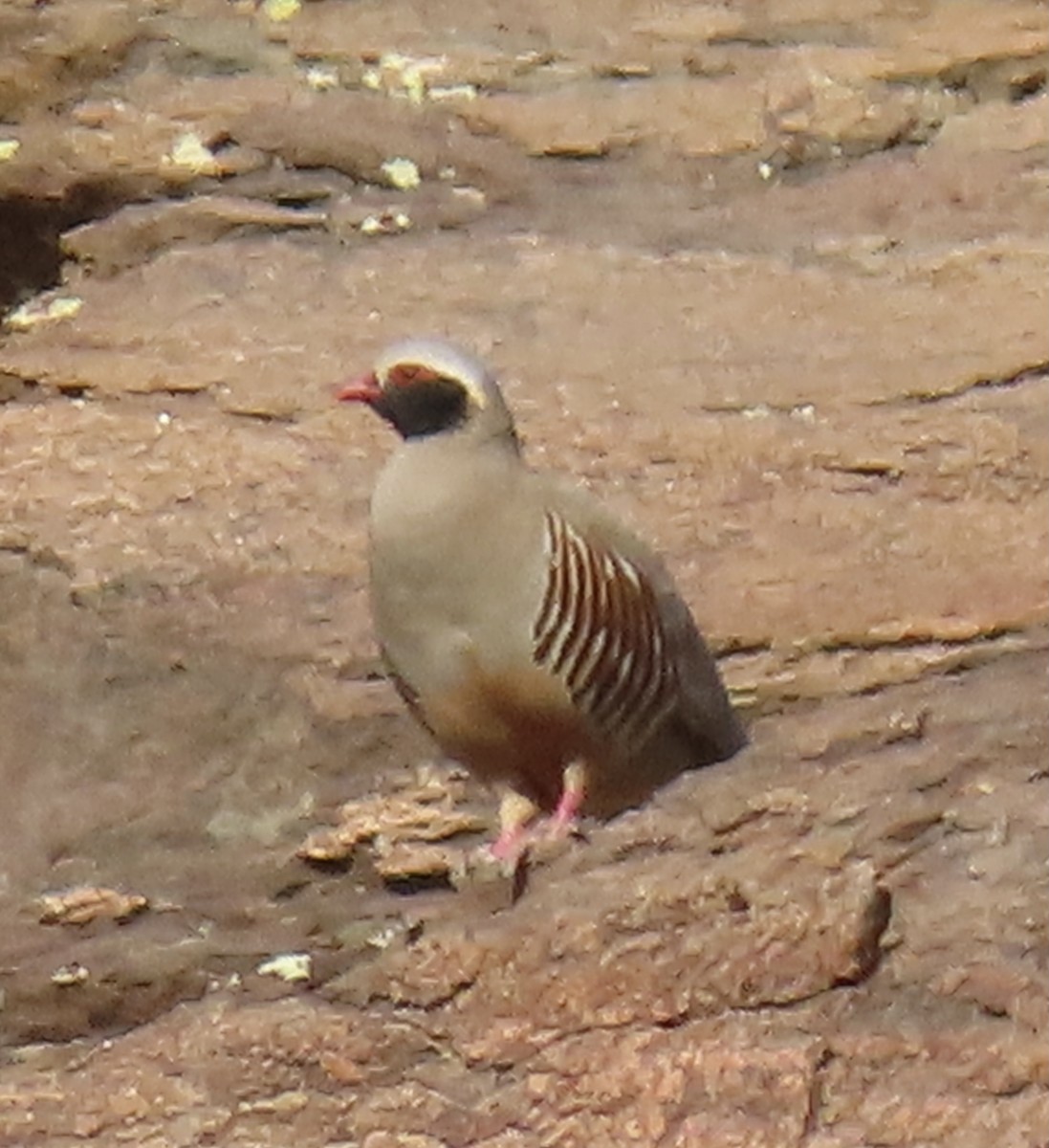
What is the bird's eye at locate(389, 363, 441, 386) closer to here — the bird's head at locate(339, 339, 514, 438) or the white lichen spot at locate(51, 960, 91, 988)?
the bird's head at locate(339, 339, 514, 438)

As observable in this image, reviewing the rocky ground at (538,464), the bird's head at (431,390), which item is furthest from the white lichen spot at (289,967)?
the bird's head at (431,390)

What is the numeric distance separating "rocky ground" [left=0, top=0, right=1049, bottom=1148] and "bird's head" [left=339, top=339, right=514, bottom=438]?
0.45m

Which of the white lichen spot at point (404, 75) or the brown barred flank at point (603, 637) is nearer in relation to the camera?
the brown barred flank at point (603, 637)

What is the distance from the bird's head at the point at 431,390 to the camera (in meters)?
2.18

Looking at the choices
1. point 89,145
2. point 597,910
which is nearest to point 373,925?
point 597,910

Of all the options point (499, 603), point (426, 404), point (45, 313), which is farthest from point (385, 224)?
point (499, 603)

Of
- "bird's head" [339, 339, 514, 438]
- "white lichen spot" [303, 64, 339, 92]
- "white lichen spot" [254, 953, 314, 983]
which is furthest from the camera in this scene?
"white lichen spot" [303, 64, 339, 92]

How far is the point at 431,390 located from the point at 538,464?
1.64ft

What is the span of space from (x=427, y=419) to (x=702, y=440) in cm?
58

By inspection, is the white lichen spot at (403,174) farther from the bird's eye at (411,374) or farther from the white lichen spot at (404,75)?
the bird's eye at (411,374)

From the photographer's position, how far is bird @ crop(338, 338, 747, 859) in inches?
85.7

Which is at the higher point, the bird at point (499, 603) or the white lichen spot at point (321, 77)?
the white lichen spot at point (321, 77)

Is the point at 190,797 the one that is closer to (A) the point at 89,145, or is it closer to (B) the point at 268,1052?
→ (B) the point at 268,1052

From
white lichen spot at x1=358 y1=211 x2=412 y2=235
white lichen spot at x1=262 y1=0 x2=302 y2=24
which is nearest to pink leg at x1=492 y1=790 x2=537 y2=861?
white lichen spot at x1=358 y1=211 x2=412 y2=235
